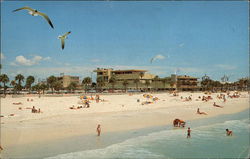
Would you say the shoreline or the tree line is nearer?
the shoreline

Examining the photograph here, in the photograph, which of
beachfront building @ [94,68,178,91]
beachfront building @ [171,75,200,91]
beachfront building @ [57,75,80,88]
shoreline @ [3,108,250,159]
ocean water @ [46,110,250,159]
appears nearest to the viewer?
shoreline @ [3,108,250,159]

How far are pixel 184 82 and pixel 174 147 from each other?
87.9 meters

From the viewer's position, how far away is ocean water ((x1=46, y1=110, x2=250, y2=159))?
14.0m

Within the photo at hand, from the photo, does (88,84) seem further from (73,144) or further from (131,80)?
(73,144)

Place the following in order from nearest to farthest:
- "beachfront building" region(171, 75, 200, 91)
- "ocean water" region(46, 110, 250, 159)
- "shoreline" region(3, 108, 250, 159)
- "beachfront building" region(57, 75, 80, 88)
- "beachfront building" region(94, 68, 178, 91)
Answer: "shoreline" region(3, 108, 250, 159) → "ocean water" region(46, 110, 250, 159) → "beachfront building" region(94, 68, 178, 91) → "beachfront building" region(171, 75, 200, 91) → "beachfront building" region(57, 75, 80, 88)

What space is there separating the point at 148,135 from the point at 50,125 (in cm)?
873

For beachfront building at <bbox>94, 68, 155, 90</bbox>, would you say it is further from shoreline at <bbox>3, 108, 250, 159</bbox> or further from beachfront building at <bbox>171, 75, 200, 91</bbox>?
shoreline at <bbox>3, 108, 250, 159</bbox>

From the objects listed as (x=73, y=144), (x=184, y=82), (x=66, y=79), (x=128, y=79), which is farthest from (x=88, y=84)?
(x=73, y=144)

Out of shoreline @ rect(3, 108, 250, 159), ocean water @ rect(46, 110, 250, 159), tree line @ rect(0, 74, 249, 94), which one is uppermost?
tree line @ rect(0, 74, 249, 94)

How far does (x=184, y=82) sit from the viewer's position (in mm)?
101250

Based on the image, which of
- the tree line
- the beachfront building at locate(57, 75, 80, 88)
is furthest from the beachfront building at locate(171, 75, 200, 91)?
the beachfront building at locate(57, 75, 80, 88)

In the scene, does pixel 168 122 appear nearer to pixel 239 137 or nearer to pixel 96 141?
pixel 239 137

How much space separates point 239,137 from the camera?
64.8ft

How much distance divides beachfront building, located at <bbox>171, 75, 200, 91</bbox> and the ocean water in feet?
253
